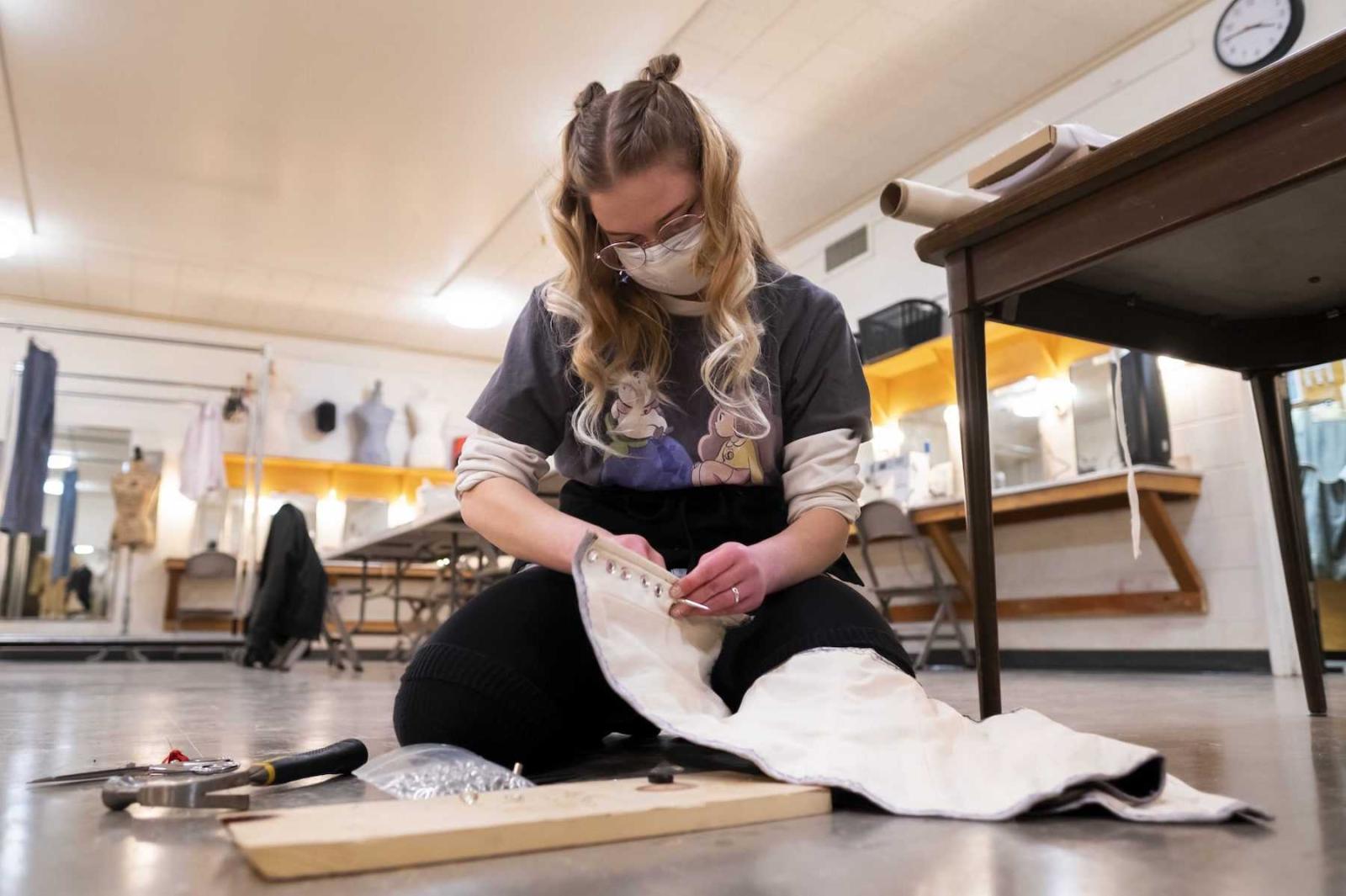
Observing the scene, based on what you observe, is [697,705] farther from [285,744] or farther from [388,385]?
[388,385]

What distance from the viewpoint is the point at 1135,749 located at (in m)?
0.68

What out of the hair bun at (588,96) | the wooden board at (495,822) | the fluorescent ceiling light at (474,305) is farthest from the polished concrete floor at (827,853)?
the fluorescent ceiling light at (474,305)

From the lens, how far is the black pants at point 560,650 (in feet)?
2.96

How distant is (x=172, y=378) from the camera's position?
8.30 meters

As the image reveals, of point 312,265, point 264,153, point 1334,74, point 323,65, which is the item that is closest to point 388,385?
point 312,265

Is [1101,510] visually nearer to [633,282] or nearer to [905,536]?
[905,536]

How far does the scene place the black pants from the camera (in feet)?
2.96

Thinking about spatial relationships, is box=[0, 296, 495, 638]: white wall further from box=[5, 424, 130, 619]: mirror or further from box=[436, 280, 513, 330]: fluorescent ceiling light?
box=[436, 280, 513, 330]: fluorescent ceiling light

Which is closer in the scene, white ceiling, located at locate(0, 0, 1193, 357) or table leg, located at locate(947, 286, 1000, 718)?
table leg, located at locate(947, 286, 1000, 718)

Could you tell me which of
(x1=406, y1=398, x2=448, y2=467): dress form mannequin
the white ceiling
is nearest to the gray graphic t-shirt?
the white ceiling

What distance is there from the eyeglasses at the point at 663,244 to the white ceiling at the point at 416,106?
2.20 meters

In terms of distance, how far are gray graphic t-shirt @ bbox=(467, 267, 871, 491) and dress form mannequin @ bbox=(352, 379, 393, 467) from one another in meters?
8.04

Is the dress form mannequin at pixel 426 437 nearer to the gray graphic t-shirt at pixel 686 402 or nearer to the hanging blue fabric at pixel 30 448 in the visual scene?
the hanging blue fabric at pixel 30 448

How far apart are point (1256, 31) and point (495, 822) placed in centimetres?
446
